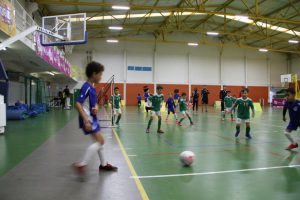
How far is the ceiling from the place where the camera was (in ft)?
75.4

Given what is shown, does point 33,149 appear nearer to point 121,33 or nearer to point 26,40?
point 26,40

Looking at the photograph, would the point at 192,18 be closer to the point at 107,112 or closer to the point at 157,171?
the point at 107,112

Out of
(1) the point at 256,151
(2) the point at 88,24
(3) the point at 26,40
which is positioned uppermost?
(2) the point at 88,24

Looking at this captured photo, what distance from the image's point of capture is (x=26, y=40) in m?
11.8

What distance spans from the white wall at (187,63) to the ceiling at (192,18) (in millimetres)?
1831

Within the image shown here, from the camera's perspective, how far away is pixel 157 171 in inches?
222

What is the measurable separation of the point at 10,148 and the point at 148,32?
3271 centimetres

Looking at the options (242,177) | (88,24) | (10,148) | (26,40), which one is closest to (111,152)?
(10,148)

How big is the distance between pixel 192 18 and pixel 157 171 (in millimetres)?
30103

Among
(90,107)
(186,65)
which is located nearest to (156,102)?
(90,107)

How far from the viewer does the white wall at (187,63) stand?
3878 cm

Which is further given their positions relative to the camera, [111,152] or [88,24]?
[88,24]

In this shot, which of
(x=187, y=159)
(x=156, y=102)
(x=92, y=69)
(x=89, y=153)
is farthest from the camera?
(x=156, y=102)

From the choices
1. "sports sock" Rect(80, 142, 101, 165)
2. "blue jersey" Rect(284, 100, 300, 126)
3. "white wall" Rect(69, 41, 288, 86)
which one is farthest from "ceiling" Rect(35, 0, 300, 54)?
"sports sock" Rect(80, 142, 101, 165)
